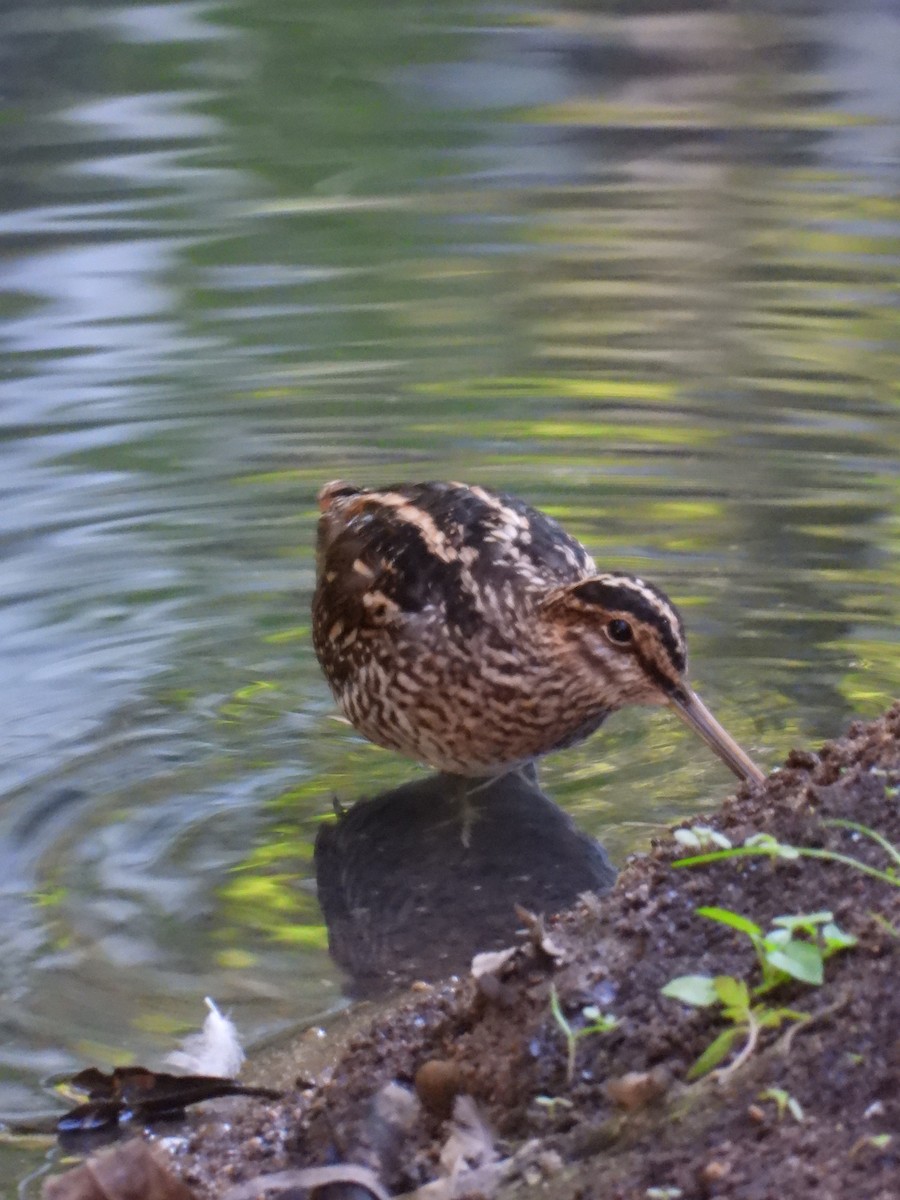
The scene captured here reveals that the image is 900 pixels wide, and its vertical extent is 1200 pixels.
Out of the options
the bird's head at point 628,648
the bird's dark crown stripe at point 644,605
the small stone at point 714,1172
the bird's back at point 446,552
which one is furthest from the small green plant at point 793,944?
the bird's back at point 446,552

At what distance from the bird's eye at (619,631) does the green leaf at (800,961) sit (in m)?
2.47

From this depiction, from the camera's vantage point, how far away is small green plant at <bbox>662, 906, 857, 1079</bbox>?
3350 millimetres

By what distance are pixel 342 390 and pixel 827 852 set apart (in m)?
5.91

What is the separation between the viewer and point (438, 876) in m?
5.61

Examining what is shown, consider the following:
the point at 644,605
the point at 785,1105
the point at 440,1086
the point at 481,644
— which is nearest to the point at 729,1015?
the point at 785,1105

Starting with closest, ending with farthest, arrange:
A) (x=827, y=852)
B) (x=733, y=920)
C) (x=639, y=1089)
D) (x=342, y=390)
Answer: (x=639, y=1089), (x=733, y=920), (x=827, y=852), (x=342, y=390)

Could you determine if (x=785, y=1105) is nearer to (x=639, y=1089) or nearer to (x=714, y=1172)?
(x=714, y=1172)

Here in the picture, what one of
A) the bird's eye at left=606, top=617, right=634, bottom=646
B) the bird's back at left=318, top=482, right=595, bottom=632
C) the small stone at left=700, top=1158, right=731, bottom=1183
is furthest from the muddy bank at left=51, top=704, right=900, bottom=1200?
the bird's back at left=318, top=482, right=595, bottom=632

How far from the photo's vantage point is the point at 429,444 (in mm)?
8523

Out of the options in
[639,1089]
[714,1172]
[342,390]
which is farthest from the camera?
[342,390]

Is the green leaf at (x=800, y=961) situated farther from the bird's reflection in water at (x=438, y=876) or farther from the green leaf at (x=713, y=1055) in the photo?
the bird's reflection in water at (x=438, y=876)

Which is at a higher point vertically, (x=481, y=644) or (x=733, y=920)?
(x=733, y=920)

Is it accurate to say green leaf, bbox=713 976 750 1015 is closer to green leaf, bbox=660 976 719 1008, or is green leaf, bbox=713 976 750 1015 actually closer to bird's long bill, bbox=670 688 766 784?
green leaf, bbox=660 976 719 1008

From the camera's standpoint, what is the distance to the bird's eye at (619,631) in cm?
584
